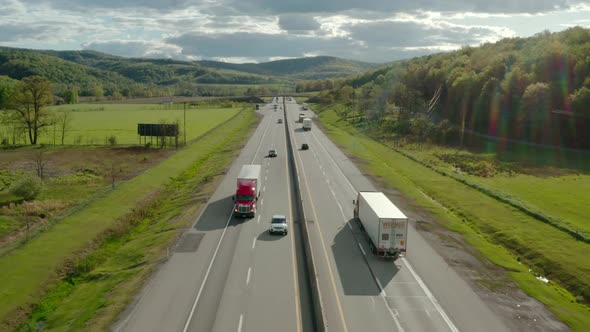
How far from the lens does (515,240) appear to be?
44.1 meters

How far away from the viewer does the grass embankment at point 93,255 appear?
32.3 meters

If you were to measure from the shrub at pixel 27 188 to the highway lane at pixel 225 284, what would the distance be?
24388 mm

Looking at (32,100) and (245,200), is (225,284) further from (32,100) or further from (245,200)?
(32,100)

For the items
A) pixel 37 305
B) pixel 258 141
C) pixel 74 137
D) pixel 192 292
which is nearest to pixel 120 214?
pixel 37 305

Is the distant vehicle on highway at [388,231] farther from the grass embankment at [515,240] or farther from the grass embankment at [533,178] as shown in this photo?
the grass embankment at [533,178]

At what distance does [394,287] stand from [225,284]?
11.5 m

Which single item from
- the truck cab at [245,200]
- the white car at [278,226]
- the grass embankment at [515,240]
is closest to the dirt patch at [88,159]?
the truck cab at [245,200]

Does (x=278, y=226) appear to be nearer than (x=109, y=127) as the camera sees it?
Yes

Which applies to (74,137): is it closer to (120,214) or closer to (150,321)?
(120,214)

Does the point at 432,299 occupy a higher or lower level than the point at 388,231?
lower

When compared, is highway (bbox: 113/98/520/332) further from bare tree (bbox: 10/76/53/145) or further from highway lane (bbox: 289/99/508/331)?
bare tree (bbox: 10/76/53/145)

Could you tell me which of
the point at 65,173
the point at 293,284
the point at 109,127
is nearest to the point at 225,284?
the point at 293,284

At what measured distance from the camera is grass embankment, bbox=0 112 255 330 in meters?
32.3

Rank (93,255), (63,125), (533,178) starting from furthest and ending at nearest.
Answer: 1. (63,125)
2. (533,178)
3. (93,255)
